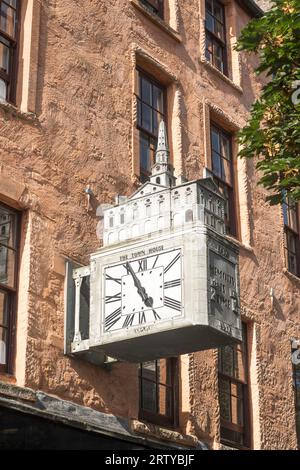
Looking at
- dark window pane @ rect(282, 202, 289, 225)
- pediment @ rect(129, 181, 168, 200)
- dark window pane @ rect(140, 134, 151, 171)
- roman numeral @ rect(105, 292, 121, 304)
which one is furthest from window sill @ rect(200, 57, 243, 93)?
roman numeral @ rect(105, 292, 121, 304)

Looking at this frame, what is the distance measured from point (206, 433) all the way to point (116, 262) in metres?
3.91

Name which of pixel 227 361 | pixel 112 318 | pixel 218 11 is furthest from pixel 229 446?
pixel 218 11

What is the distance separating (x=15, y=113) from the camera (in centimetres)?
1277

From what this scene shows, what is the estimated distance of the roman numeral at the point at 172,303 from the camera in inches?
459

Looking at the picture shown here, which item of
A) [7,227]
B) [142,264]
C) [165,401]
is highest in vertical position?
[7,227]

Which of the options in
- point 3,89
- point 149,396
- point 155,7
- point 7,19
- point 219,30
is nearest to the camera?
point 3,89

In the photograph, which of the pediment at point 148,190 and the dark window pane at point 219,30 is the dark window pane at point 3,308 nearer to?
the pediment at point 148,190

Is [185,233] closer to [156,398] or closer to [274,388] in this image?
[156,398]

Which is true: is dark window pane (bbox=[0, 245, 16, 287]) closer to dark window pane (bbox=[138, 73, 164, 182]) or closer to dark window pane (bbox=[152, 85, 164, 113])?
dark window pane (bbox=[138, 73, 164, 182])

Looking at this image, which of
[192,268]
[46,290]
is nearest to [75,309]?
[46,290]

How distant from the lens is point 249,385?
A: 16.7 m

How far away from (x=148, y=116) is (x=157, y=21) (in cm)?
175

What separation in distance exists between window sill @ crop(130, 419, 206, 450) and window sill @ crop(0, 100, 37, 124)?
4213 mm

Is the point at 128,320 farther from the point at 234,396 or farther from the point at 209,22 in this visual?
the point at 209,22
